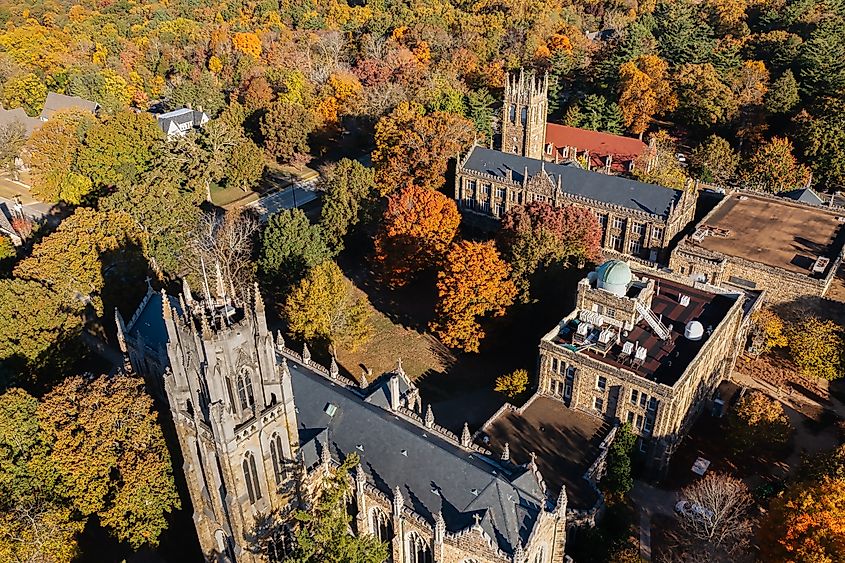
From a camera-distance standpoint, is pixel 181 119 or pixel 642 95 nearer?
pixel 642 95

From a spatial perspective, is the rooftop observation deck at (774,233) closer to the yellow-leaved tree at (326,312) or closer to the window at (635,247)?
the window at (635,247)

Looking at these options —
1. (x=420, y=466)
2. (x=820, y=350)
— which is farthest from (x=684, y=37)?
(x=420, y=466)

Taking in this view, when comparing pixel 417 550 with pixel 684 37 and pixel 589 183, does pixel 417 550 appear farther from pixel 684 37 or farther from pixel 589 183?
pixel 684 37

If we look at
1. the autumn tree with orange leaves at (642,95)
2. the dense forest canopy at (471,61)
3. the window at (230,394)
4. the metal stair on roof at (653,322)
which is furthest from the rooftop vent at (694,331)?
the autumn tree with orange leaves at (642,95)

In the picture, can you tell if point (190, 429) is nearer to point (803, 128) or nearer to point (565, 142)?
point (565, 142)

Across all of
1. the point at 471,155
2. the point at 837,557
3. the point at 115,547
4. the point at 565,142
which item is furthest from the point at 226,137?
the point at 837,557
